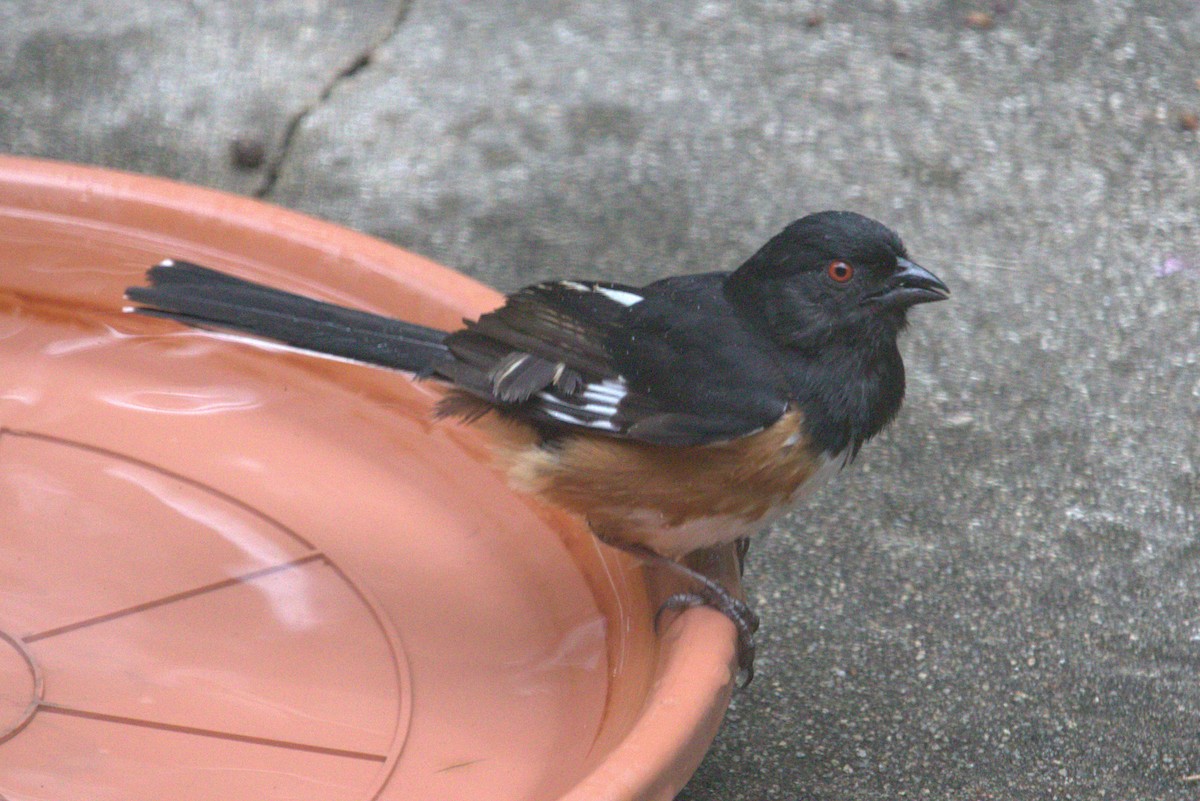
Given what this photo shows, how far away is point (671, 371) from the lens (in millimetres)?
2303

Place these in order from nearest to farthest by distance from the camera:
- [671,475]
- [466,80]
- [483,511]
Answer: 1. [671,475]
2. [483,511]
3. [466,80]

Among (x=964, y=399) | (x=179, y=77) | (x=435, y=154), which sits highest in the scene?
(x=179, y=77)

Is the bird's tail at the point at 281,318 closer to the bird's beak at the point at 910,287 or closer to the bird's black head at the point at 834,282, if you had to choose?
the bird's black head at the point at 834,282

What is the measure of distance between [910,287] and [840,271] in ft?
0.43

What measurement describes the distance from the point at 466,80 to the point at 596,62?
45 centimetres

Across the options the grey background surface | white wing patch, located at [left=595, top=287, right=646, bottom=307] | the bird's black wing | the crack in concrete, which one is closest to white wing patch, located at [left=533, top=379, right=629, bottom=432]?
the bird's black wing

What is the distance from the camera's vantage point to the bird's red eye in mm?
2355

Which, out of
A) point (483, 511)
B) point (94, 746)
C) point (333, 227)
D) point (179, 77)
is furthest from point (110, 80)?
point (94, 746)

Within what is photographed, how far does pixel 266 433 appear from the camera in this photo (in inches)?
103

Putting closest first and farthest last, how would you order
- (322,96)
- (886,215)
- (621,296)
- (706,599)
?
(706,599)
(621,296)
(886,215)
(322,96)

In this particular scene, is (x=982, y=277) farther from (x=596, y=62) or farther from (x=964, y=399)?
(x=596, y=62)

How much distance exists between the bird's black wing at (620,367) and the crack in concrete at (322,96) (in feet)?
6.67

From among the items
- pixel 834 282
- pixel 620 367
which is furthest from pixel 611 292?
pixel 834 282

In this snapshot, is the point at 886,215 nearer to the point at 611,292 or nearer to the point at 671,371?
the point at 611,292
